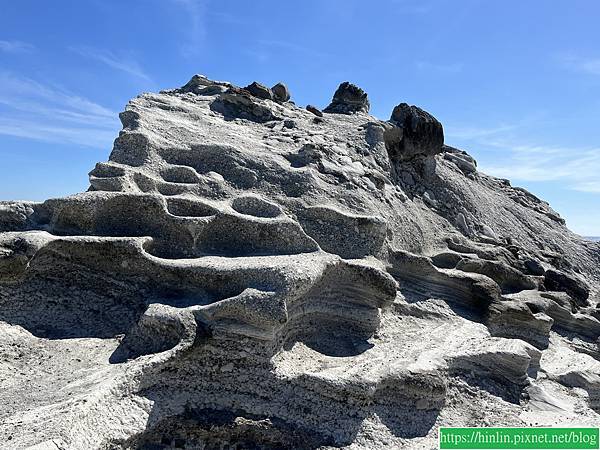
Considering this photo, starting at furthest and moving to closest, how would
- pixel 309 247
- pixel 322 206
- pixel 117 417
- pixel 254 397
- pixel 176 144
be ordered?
1. pixel 176 144
2. pixel 322 206
3. pixel 309 247
4. pixel 254 397
5. pixel 117 417

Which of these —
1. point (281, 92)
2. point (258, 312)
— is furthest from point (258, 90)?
point (258, 312)

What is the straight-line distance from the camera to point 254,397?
7285mm

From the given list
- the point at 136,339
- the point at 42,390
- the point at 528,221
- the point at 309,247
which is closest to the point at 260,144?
the point at 309,247

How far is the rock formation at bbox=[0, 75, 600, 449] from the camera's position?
6969 millimetres

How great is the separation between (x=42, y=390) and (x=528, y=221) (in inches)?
678

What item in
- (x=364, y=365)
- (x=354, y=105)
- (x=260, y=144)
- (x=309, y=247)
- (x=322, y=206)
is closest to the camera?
(x=364, y=365)

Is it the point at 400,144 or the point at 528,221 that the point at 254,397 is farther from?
the point at 528,221

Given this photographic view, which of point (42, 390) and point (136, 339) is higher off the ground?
point (136, 339)

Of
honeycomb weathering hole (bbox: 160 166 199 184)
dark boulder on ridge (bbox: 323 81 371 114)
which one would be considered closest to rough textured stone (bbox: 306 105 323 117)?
dark boulder on ridge (bbox: 323 81 371 114)

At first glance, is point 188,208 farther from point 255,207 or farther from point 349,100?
point 349,100

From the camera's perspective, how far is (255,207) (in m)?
10.0

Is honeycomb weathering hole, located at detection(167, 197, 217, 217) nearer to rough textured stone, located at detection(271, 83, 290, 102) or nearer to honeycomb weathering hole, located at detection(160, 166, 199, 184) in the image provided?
honeycomb weathering hole, located at detection(160, 166, 199, 184)

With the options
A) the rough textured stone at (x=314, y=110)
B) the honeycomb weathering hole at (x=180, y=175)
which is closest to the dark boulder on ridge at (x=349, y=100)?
the rough textured stone at (x=314, y=110)

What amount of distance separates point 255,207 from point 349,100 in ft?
32.1
